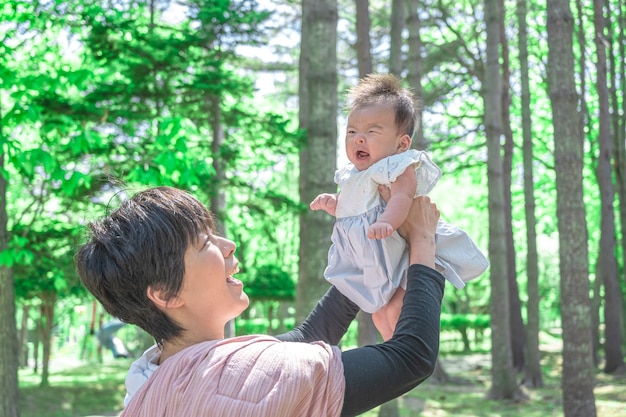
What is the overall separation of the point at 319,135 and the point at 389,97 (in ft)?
11.6

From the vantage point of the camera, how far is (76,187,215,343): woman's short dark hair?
1731 millimetres

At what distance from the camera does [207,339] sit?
1.85 m

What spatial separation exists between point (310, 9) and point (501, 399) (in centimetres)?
952

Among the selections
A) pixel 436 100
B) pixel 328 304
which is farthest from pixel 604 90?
pixel 328 304

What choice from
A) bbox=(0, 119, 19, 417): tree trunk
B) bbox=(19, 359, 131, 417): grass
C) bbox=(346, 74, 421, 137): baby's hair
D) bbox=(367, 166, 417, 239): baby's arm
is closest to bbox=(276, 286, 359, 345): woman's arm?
bbox=(367, 166, 417, 239): baby's arm

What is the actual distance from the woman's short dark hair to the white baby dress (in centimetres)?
67

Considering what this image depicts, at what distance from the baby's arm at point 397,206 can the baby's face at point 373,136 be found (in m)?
0.18

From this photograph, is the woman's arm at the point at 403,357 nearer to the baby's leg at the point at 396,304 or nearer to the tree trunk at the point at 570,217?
the baby's leg at the point at 396,304

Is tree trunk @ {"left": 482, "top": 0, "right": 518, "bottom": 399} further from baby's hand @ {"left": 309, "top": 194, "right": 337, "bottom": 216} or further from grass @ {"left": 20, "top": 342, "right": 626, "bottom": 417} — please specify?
baby's hand @ {"left": 309, "top": 194, "right": 337, "bottom": 216}

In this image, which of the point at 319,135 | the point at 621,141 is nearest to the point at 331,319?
the point at 319,135

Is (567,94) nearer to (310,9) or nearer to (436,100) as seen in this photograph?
(310,9)

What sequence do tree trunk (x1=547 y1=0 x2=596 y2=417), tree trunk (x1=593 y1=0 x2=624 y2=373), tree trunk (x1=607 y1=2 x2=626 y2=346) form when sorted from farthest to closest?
tree trunk (x1=607 y1=2 x2=626 y2=346), tree trunk (x1=593 y1=0 x2=624 y2=373), tree trunk (x1=547 y1=0 x2=596 y2=417)

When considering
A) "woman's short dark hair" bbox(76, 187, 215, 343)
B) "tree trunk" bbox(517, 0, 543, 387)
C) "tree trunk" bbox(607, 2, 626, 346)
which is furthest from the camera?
"tree trunk" bbox(607, 2, 626, 346)

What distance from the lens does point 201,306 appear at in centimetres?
182
